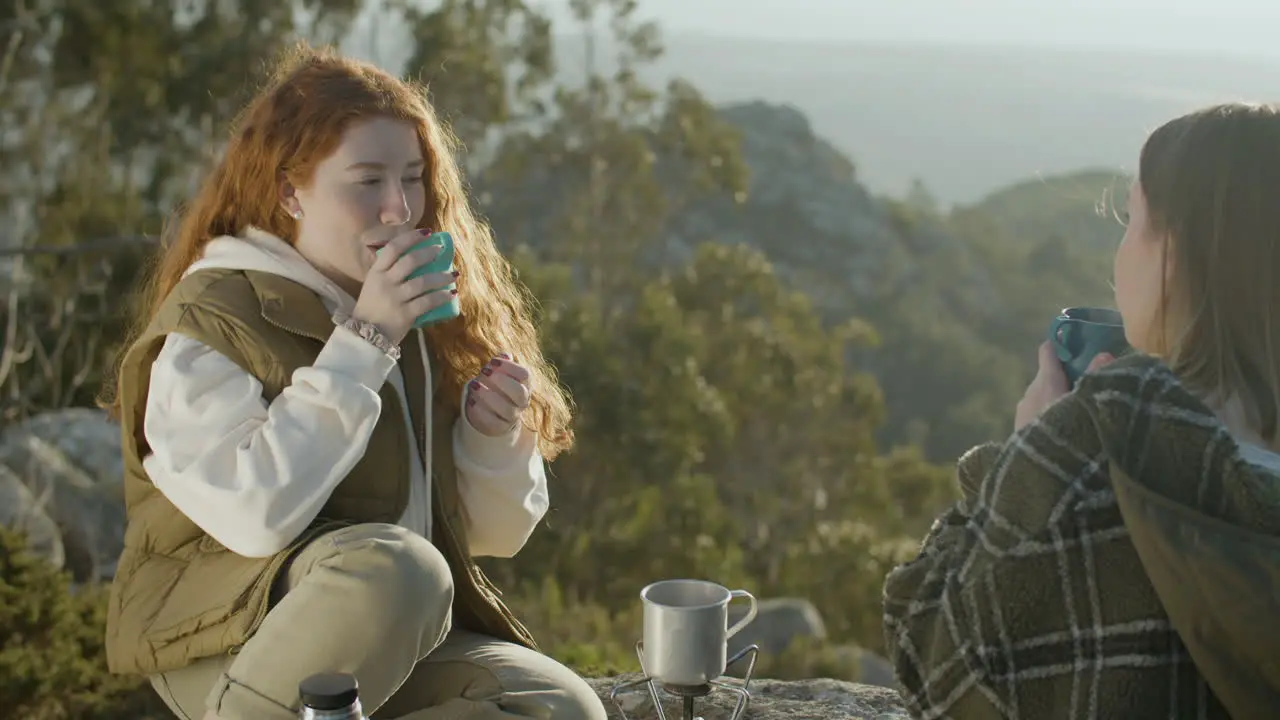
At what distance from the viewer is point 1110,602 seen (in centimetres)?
158

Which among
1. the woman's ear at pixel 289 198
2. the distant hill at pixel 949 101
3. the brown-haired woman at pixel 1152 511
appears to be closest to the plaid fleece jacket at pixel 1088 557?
the brown-haired woman at pixel 1152 511

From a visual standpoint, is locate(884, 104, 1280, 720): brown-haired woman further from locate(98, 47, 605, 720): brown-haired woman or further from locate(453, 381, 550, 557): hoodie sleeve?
locate(453, 381, 550, 557): hoodie sleeve

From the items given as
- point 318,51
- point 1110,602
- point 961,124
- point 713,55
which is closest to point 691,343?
point 318,51

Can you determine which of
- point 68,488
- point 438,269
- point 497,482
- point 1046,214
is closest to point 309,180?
point 438,269

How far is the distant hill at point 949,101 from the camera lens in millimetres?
35531

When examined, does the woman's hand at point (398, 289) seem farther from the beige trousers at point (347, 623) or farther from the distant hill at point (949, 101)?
the distant hill at point (949, 101)

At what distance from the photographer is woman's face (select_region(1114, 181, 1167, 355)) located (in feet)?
5.55

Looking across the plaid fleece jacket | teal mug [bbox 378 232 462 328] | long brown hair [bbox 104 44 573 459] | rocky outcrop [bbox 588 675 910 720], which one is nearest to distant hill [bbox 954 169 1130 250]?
rocky outcrop [bbox 588 675 910 720]

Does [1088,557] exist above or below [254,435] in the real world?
above

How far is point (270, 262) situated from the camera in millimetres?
2293

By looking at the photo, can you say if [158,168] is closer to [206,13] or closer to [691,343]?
[206,13]

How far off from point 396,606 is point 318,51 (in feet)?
3.32

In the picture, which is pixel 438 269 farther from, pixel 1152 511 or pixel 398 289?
pixel 1152 511

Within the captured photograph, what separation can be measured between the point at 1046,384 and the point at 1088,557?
1.20 feet
